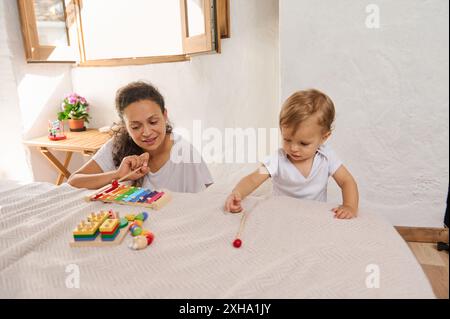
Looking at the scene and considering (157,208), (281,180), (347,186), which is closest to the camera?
(157,208)

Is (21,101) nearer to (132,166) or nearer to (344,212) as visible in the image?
(132,166)

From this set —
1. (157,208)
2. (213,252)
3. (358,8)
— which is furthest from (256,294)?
(358,8)

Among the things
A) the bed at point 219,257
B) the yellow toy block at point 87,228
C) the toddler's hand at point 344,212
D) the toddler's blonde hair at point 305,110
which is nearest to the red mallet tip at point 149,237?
the bed at point 219,257

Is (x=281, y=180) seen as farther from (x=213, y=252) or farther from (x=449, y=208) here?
(x=449, y=208)

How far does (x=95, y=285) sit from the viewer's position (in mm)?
542

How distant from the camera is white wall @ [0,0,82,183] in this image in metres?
2.15

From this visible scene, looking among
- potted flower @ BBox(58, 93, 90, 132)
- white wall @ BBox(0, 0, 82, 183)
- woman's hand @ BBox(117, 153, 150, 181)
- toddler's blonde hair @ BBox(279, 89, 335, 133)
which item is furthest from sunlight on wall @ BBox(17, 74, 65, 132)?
toddler's blonde hair @ BBox(279, 89, 335, 133)

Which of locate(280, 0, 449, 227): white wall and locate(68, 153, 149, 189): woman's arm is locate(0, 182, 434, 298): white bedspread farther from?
locate(280, 0, 449, 227): white wall

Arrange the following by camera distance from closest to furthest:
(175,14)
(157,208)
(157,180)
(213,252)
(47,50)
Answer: (213,252)
(157,208)
(157,180)
(47,50)
(175,14)

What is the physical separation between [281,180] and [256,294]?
64 cm

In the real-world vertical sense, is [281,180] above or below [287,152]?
below

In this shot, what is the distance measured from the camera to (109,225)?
0.70m

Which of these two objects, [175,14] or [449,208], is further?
[175,14]

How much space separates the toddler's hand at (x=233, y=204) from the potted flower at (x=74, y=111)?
2032mm
